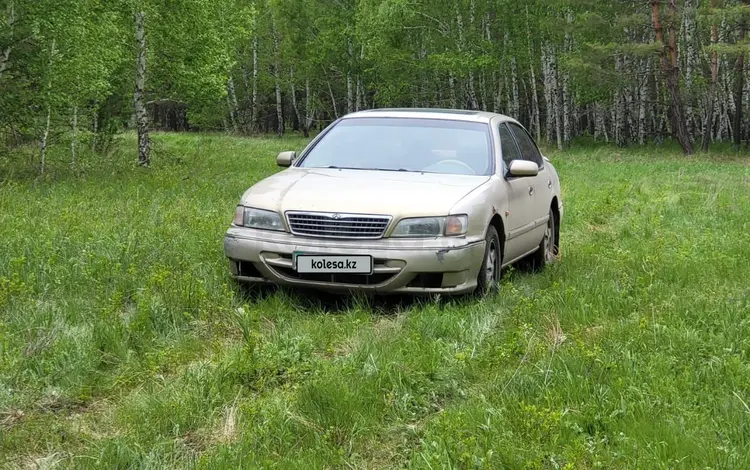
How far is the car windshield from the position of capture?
649 cm

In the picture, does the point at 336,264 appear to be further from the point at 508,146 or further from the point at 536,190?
the point at 536,190

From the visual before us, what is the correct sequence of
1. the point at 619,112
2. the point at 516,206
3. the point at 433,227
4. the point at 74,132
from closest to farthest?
the point at 433,227
the point at 516,206
the point at 74,132
the point at 619,112

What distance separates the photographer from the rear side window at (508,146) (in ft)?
22.4

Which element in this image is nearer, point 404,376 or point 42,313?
point 404,376

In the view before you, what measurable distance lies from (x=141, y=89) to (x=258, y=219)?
1450 centimetres

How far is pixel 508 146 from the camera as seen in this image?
7.08m

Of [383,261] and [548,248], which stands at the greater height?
[383,261]

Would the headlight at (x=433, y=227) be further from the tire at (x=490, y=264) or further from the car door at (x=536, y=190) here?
the car door at (x=536, y=190)

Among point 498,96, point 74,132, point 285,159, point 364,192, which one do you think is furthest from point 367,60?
point 364,192

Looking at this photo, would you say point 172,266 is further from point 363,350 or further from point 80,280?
point 363,350

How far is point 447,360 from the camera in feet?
13.5

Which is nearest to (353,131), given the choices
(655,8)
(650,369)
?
(650,369)

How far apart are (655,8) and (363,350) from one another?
26.6 m

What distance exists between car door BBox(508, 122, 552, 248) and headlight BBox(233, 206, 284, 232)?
2.44 metres
